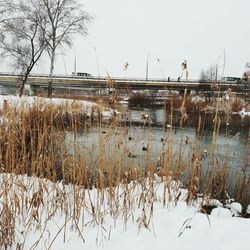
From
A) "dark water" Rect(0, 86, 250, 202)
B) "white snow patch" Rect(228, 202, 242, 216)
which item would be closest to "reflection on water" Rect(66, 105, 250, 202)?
"dark water" Rect(0, 86, 250, 202)

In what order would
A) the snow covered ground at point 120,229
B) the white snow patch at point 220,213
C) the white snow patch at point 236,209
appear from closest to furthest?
the snow covered ground at point 120,229 → the white snow patch at point 220,213 → the white snow patch at point 236,209

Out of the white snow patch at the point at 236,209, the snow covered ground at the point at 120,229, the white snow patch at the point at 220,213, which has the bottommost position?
the white snow patch at the point at 236,209

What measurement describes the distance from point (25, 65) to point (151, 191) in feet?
72.8

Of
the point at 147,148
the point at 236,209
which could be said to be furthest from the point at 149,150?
the point at 236,209

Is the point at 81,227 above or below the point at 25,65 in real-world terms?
below

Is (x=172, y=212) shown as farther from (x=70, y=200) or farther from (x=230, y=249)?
(x=70, y=200)

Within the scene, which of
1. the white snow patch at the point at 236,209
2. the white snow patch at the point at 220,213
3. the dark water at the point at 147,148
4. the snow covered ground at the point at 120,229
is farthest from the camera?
the white snow patch at the point at 236,209

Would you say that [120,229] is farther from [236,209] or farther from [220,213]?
[236,209]

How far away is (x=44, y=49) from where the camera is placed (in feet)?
73.4

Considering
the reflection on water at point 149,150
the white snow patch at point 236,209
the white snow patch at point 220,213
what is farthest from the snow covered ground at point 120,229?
the white snow patch at point 236,209

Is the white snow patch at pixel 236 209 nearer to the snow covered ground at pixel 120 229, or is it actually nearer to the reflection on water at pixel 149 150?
the reflection on water at pixel 149 150

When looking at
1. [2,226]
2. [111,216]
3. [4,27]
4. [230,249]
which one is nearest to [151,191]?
→ [111,216]

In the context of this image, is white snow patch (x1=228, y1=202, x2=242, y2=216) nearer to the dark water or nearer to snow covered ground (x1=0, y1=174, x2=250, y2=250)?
the dark water

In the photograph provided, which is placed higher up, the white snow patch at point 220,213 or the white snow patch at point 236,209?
the white snow patch at point 220,213
